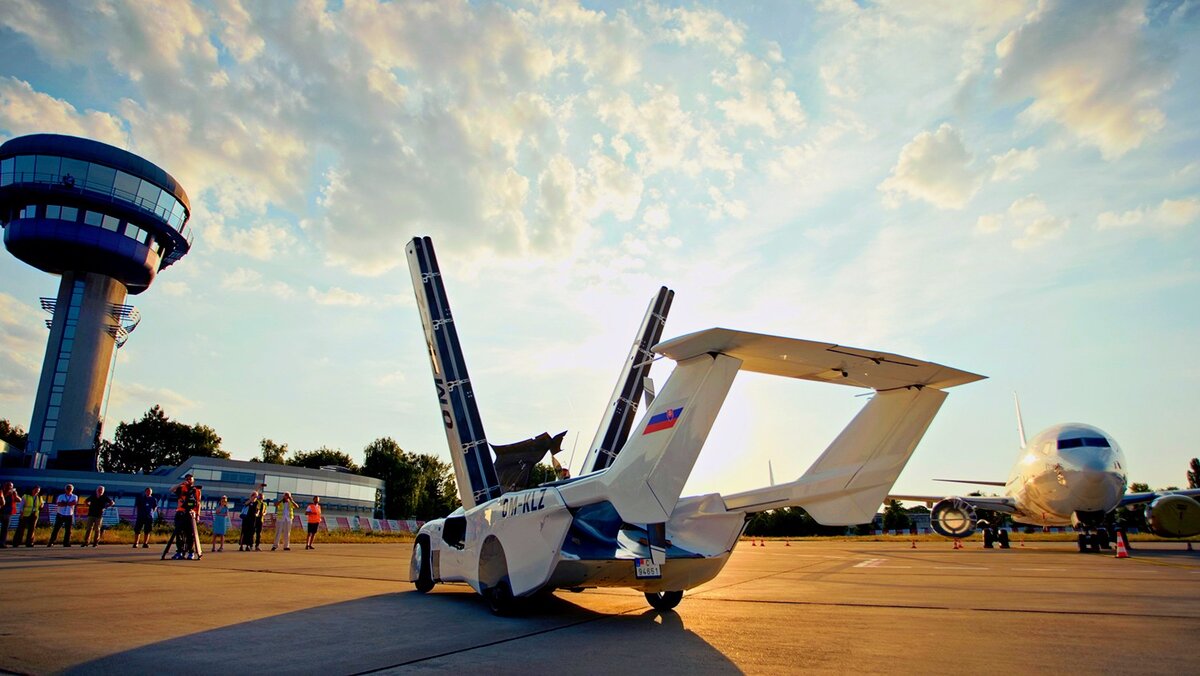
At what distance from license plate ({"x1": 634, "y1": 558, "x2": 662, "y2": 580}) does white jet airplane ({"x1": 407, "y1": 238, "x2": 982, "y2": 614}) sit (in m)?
0.01

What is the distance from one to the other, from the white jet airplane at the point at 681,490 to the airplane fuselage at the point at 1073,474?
16.3m

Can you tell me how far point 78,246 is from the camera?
46.4 meters

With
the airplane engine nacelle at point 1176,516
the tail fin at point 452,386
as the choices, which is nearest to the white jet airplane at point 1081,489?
the airplane engine nacelle at point 1176,516

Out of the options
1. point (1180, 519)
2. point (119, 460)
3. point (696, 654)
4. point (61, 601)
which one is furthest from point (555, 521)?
point (119, 460)

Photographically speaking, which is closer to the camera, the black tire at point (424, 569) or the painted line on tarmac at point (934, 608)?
the painted line on tarmac at point (934, 608)

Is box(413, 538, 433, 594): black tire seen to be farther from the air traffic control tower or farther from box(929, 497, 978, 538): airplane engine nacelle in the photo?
the air traffic control tower

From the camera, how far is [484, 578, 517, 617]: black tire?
6.49 metres

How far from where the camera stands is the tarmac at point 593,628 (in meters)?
4.17

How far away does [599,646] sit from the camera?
193 inches

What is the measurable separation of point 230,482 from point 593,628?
214ft

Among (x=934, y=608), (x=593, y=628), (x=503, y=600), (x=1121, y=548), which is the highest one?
(x=503, y=600)

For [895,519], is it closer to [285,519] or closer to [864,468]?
[285,519]

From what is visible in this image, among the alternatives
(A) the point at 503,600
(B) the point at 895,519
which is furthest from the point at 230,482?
(B) the point at 895,519

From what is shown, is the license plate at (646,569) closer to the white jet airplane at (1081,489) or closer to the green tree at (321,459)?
the white jet airplane at (1081,489)
